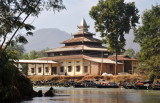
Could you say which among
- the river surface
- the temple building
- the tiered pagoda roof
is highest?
the tiered pagoda roof

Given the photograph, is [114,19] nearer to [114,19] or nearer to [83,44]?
[114,19]

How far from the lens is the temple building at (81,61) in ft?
234

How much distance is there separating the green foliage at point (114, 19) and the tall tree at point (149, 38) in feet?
9.84

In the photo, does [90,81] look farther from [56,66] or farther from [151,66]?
[56,66]

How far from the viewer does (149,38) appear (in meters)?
64.6

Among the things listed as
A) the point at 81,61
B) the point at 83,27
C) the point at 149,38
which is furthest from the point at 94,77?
the point at 83,27

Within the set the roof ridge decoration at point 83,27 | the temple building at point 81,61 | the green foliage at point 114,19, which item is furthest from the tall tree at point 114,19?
the roof ridge decoration at point 83,27

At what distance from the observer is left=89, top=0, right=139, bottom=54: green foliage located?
64.4 metres

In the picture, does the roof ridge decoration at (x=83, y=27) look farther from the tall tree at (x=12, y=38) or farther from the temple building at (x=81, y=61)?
the tall tree at (x=12, y=38)

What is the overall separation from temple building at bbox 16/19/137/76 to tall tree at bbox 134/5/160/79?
713cm

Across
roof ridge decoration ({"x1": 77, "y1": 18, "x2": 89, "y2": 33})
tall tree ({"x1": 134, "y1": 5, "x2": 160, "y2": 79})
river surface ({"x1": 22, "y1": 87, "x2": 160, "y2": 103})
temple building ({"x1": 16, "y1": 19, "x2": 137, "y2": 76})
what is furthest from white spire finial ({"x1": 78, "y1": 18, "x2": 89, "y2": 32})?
river surface ({"x1": 22, "y1": 87, "x2": 160, "y2": 103})

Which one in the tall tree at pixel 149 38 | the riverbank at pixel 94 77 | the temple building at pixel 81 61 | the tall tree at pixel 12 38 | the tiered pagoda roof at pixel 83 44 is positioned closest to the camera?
the tall tree at pixel 12 38

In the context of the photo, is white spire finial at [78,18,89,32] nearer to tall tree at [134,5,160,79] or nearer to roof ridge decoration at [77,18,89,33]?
roof ridge decoration at [77,18,89,33]

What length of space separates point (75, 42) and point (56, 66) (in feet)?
27.5
